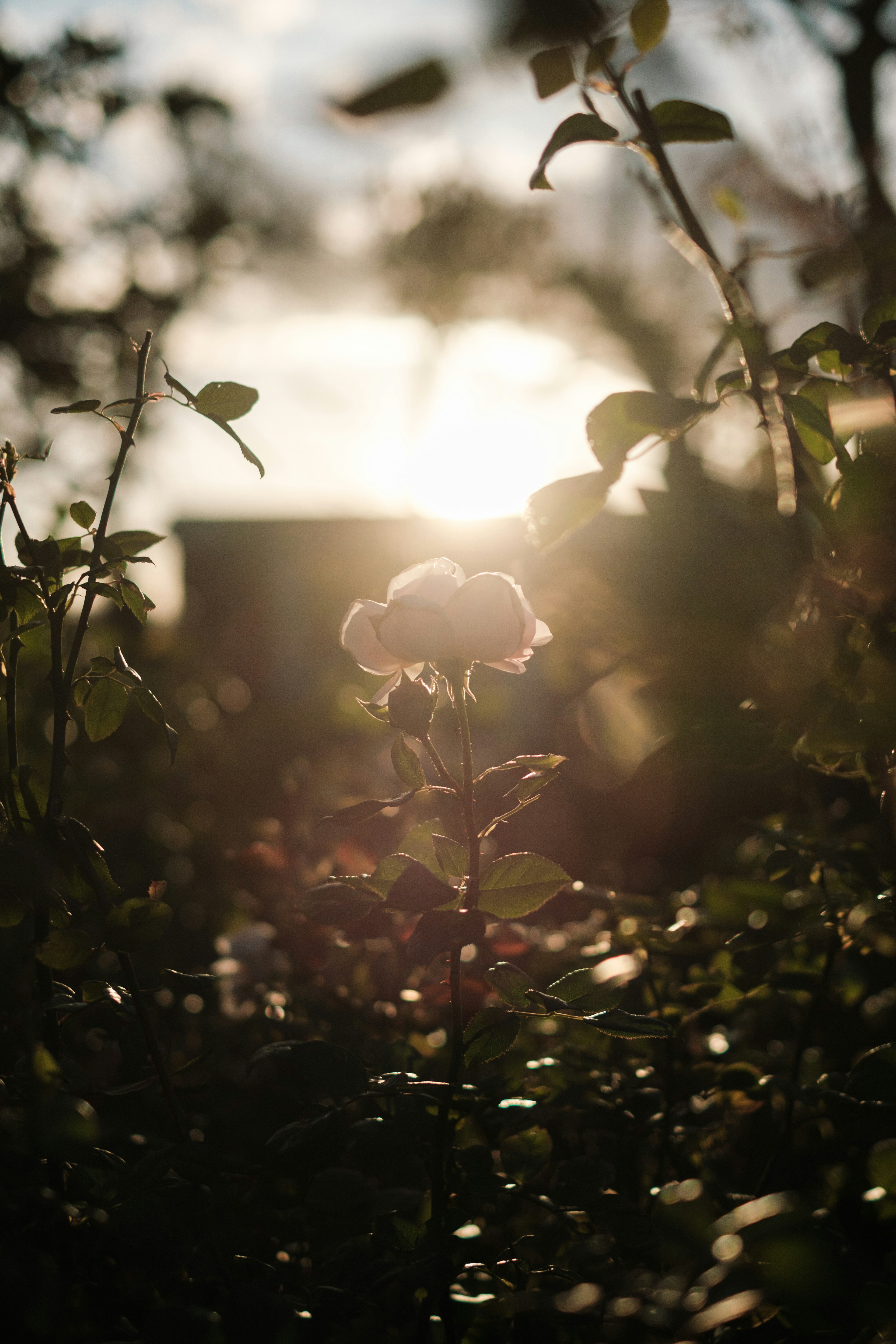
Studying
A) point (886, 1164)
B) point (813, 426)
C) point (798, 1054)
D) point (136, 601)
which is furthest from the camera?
point (798, 1054)

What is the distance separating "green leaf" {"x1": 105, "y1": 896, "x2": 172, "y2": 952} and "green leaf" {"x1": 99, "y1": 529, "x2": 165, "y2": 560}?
0.38 meters

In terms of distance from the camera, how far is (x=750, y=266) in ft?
2.80

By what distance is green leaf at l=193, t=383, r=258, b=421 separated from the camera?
0.92 m

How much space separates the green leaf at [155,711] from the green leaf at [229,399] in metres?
0.29

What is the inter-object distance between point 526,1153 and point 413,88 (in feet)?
4.89

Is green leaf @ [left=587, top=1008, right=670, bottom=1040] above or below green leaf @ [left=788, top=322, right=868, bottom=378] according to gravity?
below

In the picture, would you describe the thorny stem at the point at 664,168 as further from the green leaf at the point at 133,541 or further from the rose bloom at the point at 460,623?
the green leaf at the point at 133,541

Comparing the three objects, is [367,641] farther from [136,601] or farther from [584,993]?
[584,993]

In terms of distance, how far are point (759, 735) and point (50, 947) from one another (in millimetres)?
646

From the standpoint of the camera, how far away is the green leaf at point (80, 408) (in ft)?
2.95

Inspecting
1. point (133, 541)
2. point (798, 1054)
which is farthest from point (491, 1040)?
point (133, 541)

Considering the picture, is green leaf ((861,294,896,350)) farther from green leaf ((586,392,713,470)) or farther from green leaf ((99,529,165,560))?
green leaf ((99,529,165,560))

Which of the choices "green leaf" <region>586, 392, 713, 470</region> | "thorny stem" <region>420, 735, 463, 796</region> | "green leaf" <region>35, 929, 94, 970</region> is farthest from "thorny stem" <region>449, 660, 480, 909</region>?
"green leaf" <region>35, 929, 94, 970</region>

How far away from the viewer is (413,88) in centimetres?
138
